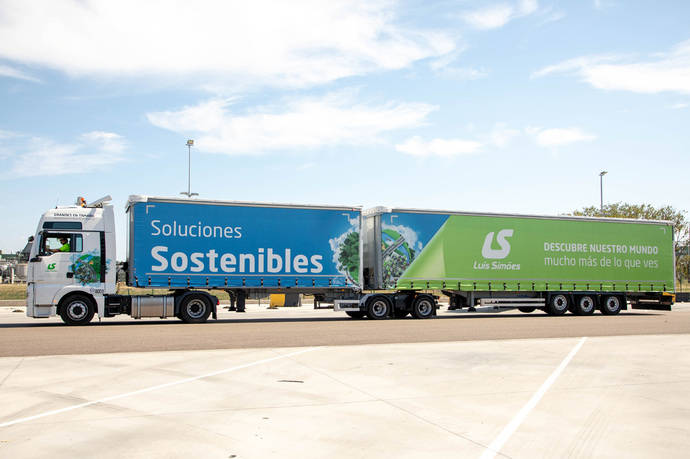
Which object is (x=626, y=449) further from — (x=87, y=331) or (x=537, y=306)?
(x=537, y=306)

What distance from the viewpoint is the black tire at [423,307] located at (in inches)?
943

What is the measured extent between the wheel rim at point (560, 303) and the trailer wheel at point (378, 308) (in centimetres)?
724

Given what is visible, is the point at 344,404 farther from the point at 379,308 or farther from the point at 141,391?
the point at 379,308

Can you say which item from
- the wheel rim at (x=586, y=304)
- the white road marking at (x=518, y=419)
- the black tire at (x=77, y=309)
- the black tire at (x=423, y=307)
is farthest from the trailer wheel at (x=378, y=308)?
the white road marking at (x=518, y=419)

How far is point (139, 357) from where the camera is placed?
11.5 metres

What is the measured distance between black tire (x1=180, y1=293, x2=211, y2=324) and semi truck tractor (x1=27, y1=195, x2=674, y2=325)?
0.03m

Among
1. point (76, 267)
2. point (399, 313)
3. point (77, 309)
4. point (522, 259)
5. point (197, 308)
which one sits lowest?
point (399, 313)

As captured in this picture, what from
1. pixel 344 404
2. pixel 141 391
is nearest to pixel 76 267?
pixel 141 391

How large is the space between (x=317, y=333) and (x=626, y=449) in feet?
38.0

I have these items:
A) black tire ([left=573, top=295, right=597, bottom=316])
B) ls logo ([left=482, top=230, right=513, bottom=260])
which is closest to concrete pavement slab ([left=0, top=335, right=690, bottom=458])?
ls logo ([left=482, top=230, right=513, bottom=260])

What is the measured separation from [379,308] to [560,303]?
7.96 meters

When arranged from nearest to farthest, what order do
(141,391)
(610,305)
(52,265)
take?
(141,391)
(52,265)
(610,305)

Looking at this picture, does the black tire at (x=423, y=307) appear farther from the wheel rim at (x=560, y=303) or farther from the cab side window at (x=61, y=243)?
the cab side window at (x=61, y=243)

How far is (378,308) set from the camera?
23.6m
